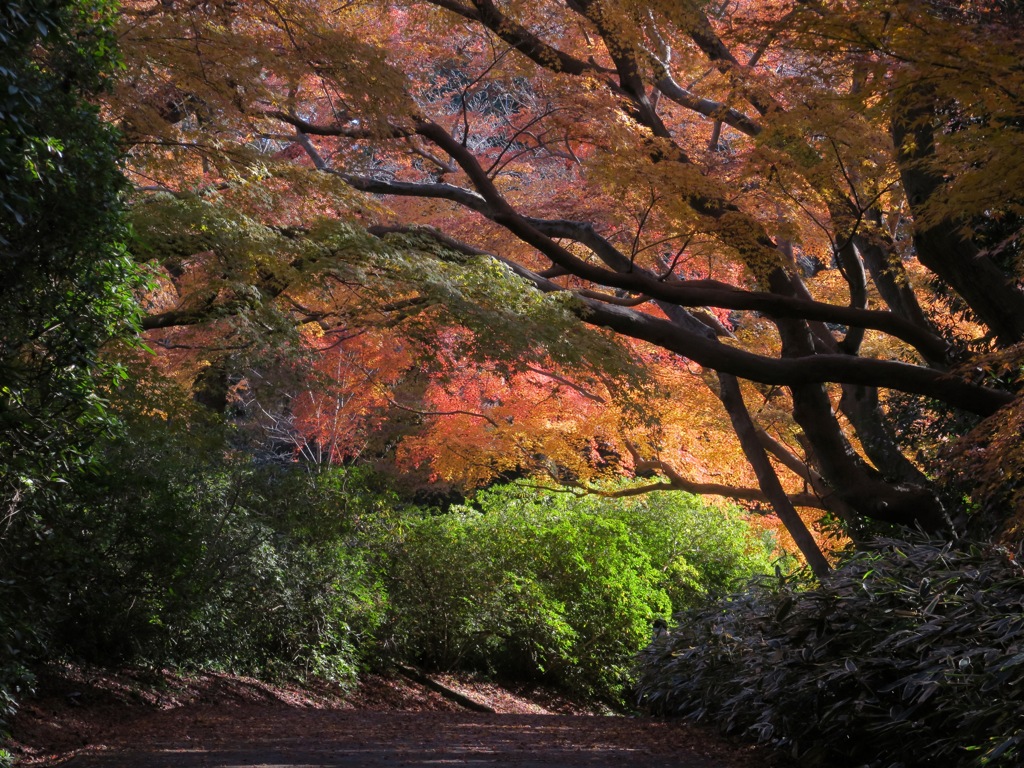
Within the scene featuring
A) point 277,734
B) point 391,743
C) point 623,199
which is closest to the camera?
point 391,743

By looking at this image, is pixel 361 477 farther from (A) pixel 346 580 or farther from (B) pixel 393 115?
(B) pixel 393 115

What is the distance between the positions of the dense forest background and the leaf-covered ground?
298 millimetres

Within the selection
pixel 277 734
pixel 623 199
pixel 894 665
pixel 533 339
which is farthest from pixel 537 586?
pixel 894 665

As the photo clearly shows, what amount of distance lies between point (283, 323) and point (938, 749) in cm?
525

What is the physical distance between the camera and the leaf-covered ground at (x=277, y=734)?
511cm

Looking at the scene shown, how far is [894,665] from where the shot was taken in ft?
14.9

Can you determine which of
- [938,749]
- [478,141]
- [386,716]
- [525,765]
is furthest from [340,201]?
[478,141]

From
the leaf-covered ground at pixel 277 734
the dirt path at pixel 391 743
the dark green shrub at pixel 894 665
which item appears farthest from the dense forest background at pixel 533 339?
the dirt path at pixel 391 743

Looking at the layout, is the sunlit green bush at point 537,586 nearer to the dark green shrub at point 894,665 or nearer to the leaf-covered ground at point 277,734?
the leaf-covered ground at point 277,734

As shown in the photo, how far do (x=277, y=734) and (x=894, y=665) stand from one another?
364cm

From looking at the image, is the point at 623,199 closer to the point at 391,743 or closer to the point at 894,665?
the point at 391,743

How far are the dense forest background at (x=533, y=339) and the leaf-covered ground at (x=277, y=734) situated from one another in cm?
30

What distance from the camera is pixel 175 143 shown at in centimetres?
702

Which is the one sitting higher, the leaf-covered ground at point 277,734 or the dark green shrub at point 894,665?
the dark green shrub at point 894,665
